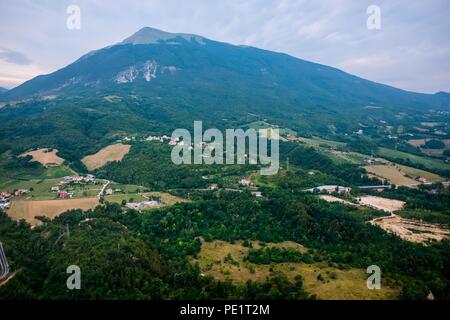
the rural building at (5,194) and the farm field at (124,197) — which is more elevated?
the rural building at (5,194)

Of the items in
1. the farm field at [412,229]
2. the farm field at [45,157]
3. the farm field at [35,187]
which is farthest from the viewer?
the farm field at [45,157]

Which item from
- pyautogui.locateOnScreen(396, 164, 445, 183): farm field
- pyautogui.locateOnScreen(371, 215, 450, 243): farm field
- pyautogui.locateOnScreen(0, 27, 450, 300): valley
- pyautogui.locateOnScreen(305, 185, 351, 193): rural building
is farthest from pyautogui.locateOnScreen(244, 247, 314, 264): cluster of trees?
pyautogui.locateOnScreen(396, 164, 445, 183): farm field

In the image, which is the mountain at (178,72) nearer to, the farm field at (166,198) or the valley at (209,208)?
the valley at (209,208)

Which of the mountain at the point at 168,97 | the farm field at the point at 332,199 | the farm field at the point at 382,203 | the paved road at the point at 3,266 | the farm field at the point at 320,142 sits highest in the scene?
the mountain at the point at 168,97

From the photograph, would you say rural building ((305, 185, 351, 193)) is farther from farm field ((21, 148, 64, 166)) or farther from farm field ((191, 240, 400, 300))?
farm field ((21, 148, 64, 166))

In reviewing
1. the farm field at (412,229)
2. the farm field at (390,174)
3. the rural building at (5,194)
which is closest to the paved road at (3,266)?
the rural building at (5,194)

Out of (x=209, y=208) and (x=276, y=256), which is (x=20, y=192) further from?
(x=276, y=256)

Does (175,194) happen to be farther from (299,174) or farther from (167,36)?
(167,36)

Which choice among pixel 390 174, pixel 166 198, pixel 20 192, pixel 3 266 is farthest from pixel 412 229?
pixel 20 192
